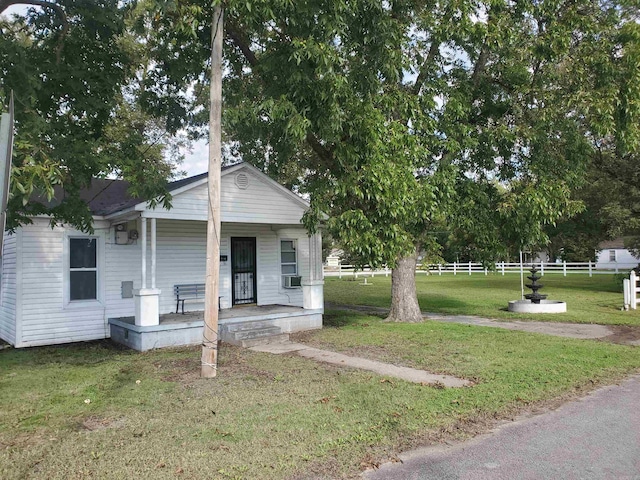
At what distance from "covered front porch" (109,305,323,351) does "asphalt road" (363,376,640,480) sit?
20.8 feet

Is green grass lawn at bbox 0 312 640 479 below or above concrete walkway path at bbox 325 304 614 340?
above

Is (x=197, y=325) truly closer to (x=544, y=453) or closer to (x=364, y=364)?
(x=364, y=364)

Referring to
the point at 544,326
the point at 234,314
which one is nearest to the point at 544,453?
the point at 234,314

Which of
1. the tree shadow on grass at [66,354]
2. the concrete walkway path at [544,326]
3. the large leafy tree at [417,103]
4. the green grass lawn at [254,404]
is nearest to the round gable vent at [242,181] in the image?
the large leafy tree at [417,103]

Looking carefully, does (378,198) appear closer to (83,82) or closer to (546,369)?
(546,369)

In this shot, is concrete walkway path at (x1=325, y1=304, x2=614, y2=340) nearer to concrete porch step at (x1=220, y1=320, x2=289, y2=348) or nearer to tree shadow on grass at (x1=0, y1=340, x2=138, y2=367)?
concrete porch step at (x1=220, y1=320, x2=289, y2=348)

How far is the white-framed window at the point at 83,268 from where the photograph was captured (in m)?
10.8

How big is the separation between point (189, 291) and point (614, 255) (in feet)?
178

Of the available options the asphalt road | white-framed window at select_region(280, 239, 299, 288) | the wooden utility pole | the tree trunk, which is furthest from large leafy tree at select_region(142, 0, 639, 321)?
the asphalt road

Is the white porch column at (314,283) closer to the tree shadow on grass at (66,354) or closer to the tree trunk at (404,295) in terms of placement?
the tree trunk at (404,295)

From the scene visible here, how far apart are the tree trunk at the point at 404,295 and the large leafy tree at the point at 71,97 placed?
6682mm

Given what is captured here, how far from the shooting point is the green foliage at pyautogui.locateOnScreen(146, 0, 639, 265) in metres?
8.51

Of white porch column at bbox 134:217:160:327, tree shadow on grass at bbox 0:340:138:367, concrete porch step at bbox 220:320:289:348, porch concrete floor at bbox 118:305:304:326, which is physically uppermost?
white porch column at bbox 134:217:160:327

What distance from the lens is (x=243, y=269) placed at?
43.3 feet
